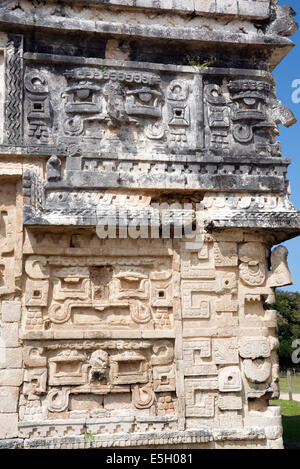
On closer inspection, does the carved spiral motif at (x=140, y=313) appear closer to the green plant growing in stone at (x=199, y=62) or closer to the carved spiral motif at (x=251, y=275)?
the carved spiral motif at (x=251, y=275)

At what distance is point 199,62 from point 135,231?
2.82 meters

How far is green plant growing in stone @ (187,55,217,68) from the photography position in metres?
8.05

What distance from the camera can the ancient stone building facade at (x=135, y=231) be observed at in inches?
279

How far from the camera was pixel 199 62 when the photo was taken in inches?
319

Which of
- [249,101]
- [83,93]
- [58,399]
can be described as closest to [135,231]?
[83,93]

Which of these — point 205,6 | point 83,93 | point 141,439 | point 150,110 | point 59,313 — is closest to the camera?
point 141,439

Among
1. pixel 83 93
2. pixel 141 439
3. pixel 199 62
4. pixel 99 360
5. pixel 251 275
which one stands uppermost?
pixel 199 62

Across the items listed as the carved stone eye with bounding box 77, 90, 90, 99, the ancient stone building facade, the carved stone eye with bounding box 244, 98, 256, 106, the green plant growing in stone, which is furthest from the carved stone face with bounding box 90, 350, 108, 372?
the green plant growing in stone

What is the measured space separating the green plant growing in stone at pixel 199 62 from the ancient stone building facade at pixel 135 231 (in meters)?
0.04

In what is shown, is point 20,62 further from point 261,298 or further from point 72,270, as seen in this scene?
point 261,298

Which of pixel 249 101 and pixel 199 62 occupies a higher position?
pixel 199 62

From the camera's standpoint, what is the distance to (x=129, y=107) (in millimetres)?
7707

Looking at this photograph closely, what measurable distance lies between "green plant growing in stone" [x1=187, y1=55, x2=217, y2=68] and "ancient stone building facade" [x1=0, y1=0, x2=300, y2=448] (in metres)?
0.04

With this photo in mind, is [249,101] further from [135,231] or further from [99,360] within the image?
[99,360]
